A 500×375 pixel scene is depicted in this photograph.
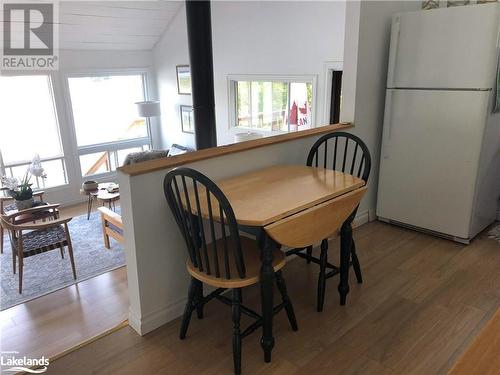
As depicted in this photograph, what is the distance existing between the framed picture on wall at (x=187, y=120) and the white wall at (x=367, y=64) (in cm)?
394

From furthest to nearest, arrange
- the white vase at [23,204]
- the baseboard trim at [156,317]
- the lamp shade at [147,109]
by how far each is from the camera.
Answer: the lamp shade at [147,109]
the white vase at [23,204]
the baseboard trim at [156,317]

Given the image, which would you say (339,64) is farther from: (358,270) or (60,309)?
(60,309)

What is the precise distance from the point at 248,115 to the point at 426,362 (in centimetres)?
439

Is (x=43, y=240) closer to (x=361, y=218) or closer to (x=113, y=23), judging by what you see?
(x=361, y=218)

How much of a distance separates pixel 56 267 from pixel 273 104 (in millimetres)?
3268

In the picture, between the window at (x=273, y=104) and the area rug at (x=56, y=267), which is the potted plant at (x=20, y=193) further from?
the window at (x=273, y=104)

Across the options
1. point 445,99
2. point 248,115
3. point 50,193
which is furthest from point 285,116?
point 50,193

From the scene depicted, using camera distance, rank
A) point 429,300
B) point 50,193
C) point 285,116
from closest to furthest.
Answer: point 429,300, point 285,116, point 50,193

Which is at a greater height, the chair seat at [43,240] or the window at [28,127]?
the window at [28,127]

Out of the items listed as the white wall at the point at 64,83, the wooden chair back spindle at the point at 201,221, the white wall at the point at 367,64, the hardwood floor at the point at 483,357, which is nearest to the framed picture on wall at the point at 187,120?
the white wall at the point at 64,83

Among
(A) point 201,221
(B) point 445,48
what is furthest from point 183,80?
(A) point 201,221

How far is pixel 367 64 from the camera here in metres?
3.06

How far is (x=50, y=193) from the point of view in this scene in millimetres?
6230

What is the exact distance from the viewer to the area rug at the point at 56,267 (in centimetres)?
347
